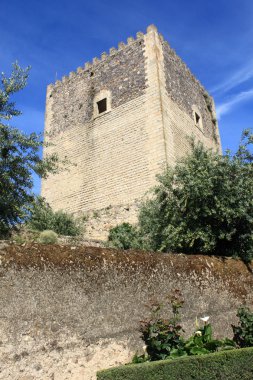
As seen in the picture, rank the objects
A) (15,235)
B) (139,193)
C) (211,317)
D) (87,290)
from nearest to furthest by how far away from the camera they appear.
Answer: (87,290)
(211,317)
(15,235)
(139,193)

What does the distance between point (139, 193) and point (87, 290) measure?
1203 cm

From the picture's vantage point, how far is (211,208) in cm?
1035

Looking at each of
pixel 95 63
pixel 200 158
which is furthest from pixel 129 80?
pixel 200 158

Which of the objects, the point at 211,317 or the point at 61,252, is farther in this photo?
the point at 211,317

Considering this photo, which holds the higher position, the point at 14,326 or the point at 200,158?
the point at 200,158

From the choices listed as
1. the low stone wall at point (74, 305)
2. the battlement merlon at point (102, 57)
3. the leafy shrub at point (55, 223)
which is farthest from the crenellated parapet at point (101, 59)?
the low stone wall at point (74, 305)

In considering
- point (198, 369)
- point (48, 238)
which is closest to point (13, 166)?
point (48, 238)

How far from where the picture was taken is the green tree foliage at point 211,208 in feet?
33.5

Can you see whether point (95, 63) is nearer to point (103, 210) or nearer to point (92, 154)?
point (92, 154)

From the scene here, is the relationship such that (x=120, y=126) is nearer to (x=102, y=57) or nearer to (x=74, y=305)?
(x=102, y=57)

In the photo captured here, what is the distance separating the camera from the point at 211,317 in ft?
23.9

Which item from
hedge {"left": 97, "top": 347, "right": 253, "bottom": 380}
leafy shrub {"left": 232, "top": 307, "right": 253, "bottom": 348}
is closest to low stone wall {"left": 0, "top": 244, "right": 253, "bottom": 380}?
hedge {"left": 97, "top": 347, "right": 253, "bottom": 380}

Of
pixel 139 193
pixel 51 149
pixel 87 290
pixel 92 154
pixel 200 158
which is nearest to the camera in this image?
pixel 87 290

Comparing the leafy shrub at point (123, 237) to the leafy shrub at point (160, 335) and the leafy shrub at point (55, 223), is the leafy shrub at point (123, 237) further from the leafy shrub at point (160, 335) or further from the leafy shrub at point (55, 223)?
the leafy shrub at point (160, 335)
